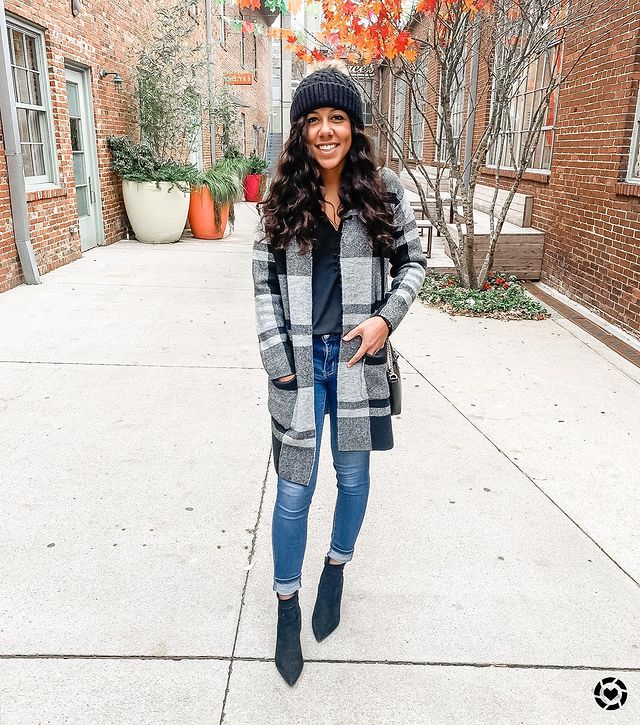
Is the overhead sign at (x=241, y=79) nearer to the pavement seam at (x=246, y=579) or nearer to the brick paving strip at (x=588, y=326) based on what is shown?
the brick paving strip at (x=588, y=326)

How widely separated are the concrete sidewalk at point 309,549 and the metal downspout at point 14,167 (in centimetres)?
241

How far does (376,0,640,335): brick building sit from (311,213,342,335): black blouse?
4.52m

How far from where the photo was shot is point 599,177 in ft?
21.5

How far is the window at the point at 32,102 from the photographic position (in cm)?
751

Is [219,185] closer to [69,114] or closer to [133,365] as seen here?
[69,114]

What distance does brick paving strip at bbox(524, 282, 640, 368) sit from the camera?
18.0 feet

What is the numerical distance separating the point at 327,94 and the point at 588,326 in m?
4.93

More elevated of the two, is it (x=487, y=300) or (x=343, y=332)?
(x=343, y=332)

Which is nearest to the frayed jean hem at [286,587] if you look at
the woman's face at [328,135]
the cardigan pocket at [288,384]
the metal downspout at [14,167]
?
the cardigan pocket at [288,384]

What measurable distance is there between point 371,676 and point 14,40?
7768 millimetres

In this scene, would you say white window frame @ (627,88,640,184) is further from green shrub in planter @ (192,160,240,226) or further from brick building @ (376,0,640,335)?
green shrub in planter @ (192,160,240,226)

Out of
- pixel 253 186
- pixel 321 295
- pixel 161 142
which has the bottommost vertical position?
pixel 253 186

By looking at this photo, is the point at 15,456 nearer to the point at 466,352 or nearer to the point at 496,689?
the point at 496,689

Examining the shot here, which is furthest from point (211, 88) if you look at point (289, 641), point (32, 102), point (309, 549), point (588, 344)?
point (289, 641)
